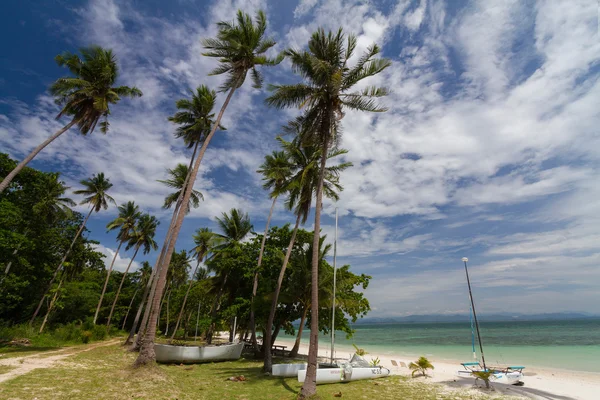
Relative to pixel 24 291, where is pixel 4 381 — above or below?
below

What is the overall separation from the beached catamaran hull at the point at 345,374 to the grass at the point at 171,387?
0.31 m

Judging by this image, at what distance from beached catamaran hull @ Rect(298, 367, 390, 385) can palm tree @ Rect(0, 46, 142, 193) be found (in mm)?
16533

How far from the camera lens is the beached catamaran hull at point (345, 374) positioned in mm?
11253

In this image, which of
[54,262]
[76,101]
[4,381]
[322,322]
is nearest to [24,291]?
[54,262]

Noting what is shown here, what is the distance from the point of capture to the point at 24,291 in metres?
23.0

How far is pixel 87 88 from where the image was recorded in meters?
14.7

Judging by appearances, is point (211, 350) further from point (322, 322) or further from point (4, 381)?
point (4, 381)

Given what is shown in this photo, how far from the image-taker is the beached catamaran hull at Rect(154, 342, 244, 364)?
14055mm

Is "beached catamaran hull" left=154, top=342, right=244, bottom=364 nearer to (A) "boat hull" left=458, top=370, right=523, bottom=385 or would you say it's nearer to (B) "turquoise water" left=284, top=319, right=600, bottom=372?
(A) "boat hull" left=458, top=370, right=523, bottom=385

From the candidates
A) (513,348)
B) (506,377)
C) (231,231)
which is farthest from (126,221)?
(513,348)

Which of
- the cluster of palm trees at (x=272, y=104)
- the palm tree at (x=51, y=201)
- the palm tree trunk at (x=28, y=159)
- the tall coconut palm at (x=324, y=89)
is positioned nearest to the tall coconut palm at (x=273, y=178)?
the cluster of palm trees at (x=272, y=104)

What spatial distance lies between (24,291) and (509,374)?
3332 cm

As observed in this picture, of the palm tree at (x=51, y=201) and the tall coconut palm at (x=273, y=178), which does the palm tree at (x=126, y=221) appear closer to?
the palm tree at (x=51, y=201)

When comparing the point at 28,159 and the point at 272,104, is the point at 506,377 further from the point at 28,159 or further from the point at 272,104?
the point at 28,159
